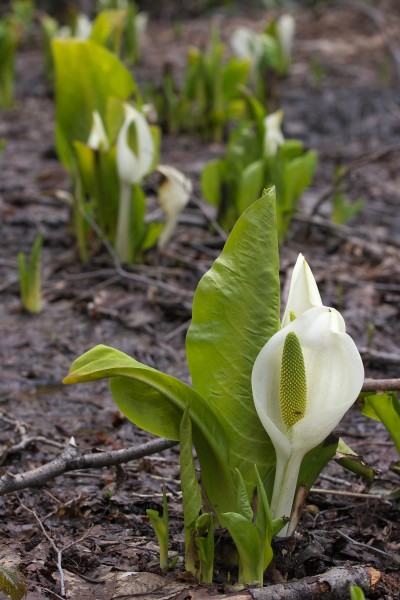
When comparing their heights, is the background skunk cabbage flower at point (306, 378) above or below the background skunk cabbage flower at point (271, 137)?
above

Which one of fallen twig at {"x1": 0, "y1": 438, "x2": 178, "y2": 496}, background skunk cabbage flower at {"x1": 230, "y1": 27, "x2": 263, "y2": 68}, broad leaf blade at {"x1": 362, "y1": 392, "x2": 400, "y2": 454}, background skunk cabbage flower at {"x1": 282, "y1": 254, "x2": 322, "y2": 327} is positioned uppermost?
background skunk cabbage flower at {"x1": 282, "y1": 254, "x2": 322, "y2": 327}

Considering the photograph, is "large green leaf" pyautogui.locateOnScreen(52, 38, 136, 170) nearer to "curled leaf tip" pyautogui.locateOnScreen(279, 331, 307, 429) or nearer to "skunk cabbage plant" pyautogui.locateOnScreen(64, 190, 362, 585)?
"skunk cabbage plant" pyautogui.locateOnScreen(64, 190, 362, 585)

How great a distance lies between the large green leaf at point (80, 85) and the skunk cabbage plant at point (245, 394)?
1.92 meters

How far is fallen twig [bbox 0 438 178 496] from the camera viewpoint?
1.66m

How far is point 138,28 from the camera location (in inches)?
270

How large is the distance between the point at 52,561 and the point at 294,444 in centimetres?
52

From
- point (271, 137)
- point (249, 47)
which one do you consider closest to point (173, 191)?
point (271, 137)

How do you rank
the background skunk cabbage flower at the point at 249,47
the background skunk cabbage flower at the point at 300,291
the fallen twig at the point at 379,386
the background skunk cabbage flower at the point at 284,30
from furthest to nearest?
the background skunk cabbage flower at the point at 284,30 → the background skunk cabbage flower at the point at 249,47 → the fallen twig at the point at 379,386 → the background skunk cabbage flower at the point at 300,291

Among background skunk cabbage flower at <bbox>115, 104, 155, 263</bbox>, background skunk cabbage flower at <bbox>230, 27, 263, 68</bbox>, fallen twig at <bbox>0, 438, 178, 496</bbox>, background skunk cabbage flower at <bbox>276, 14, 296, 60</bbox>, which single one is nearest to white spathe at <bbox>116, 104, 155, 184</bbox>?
background skunk cabbage flower at <bbox>115, 104, 155, 263</bbox>

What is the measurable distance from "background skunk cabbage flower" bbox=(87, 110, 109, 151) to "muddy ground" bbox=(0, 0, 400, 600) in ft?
1.57

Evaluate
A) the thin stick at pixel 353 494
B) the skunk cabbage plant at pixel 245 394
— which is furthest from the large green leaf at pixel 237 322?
the thin stick at pixel 353 494

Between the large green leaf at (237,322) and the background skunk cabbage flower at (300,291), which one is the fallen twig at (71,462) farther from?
the background skunk cabbage flower at (300,291)

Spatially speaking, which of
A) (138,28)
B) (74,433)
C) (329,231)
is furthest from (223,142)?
(74,433)

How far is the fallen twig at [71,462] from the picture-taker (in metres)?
1.66
